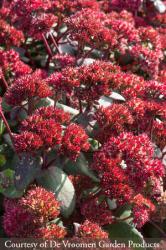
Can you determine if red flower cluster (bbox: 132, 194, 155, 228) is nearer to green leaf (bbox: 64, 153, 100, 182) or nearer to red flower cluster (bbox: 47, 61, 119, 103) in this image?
green leaf (bbox: 64, 153, 100, 182)

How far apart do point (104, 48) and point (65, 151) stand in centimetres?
110

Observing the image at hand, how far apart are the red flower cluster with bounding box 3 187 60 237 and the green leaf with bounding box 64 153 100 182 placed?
34 cm

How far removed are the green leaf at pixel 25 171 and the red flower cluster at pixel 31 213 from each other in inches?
4.9

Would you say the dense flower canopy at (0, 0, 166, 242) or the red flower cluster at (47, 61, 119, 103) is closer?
the dense flower canopy at (0, 0, 166, 242)

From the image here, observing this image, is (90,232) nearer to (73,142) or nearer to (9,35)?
(73,142)

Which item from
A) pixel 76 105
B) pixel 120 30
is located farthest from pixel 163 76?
pixel 76 105

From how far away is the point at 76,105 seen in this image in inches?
107

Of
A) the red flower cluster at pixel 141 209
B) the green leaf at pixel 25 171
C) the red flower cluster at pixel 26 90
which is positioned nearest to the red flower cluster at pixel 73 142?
the green leaf at pixel 25 171

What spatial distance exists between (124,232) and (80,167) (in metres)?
0.40

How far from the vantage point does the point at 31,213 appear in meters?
1.87

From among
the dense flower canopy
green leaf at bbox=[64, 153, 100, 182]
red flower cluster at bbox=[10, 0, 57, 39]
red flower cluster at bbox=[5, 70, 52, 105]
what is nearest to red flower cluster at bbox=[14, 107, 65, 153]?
the dense flower canopy

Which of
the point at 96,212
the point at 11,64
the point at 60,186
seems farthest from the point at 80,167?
the point at 11,64

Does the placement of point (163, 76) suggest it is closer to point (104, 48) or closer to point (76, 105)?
point (104, 48)

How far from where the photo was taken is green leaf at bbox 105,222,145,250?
2203mm
